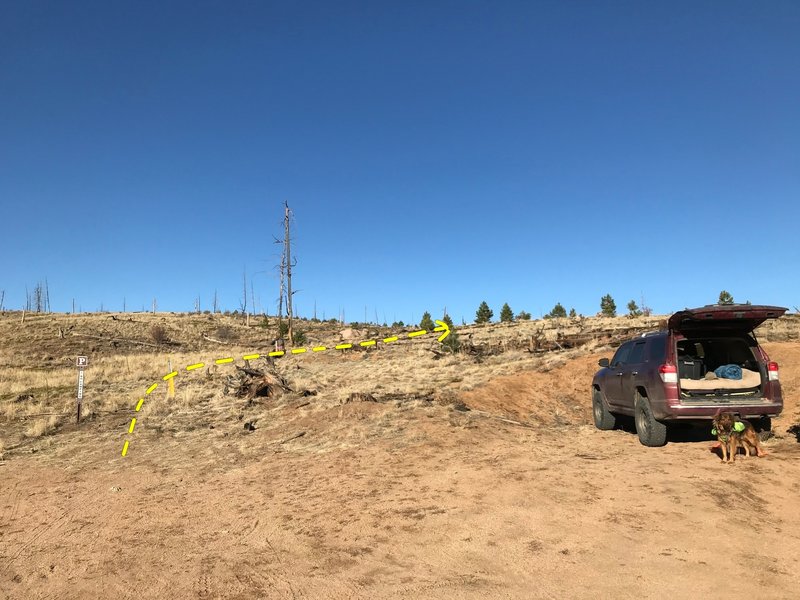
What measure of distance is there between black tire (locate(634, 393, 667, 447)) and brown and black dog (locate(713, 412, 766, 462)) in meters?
1.11

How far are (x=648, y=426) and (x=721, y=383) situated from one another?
1390 mm

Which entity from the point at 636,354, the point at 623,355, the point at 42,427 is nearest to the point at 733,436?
the point at 636,354

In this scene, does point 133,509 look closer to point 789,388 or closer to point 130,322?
point 789,388

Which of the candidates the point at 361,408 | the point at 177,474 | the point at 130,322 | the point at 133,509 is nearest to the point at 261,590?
the point at 133,509

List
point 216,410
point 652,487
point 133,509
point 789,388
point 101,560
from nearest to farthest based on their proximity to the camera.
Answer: point 101,560
point 652,487
point 133,509
point 789,388
point 216,410

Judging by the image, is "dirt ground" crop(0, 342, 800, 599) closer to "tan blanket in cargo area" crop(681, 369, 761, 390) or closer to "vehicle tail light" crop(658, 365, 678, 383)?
"tan blanket in cargo area" crop(681, 369, 761, 390)

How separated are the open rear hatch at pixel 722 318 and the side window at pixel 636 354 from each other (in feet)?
3.63

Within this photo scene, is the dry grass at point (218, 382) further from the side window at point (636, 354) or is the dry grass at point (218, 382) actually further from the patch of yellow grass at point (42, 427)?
the side window at point (636, 354)

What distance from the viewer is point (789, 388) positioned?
13070mm

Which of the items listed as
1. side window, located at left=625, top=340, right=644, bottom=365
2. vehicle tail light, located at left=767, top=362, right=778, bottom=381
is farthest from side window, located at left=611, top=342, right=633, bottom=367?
vehicle tail light, located at left=767, top=362, right=778, bottom=381

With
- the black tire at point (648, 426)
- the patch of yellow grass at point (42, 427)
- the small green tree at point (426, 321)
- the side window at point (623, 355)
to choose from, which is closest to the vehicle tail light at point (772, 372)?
the black tire at point (648, 426)

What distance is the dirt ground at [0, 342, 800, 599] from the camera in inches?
193

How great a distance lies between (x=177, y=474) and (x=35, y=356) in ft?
131

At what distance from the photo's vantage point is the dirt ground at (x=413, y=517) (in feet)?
16.1
